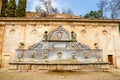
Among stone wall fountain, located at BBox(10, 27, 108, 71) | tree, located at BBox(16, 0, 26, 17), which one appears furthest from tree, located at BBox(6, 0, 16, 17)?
stone wall fountain, located at BBox(10, 27, 108, 71)

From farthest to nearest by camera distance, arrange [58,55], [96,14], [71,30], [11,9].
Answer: [96,14]
[11,9]
[71,30]
[58,55]

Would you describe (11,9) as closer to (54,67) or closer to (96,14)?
(96,14)

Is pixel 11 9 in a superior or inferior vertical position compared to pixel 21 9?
inferior

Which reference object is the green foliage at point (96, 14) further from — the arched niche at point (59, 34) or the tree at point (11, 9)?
the tree at point (11, 9)

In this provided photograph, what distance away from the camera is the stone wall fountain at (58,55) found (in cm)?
1146

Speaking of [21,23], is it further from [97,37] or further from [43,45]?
[97,37]

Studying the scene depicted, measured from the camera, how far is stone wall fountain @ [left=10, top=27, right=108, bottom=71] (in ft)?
37.6

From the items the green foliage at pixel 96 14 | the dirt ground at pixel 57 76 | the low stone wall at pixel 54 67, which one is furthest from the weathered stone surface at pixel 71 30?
the green foliage at pixel 96 14

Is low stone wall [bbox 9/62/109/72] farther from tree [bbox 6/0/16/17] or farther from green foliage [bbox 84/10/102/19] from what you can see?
green foliage [bbox 84/10/102/19]

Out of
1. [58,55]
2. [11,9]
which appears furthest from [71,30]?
[11,9]

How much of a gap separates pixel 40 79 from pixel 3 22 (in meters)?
9.21

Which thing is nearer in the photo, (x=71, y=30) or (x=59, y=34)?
(x=59, y=34)

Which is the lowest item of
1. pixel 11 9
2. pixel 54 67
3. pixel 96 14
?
pixel 54 67

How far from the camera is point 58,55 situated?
12.9 metres
